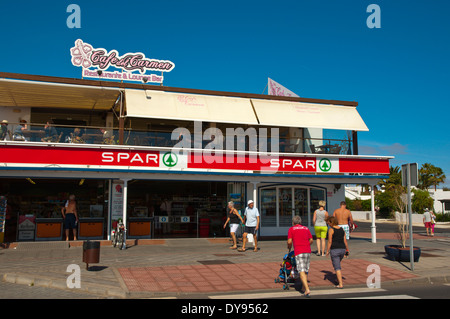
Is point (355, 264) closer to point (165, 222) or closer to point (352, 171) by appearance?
point (352, 171)

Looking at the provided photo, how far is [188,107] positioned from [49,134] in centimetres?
570

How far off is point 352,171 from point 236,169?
5551mm

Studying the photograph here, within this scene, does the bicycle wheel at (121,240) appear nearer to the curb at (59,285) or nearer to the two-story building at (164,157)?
the two-story building at (164,157)

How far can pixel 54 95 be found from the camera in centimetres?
1700

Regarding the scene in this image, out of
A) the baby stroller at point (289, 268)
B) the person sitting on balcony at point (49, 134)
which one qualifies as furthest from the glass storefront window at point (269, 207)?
the baby stroller at point (289, 268)

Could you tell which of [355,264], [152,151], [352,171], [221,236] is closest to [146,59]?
[152,151]

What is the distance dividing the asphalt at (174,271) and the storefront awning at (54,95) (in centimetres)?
616

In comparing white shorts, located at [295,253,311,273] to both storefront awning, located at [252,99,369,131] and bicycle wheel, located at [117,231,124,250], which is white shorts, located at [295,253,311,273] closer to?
bicycle wheel, located at [117,231,124,250]

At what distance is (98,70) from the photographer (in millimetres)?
17125

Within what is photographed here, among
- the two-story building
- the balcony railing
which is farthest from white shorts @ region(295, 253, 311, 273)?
the balcony railing

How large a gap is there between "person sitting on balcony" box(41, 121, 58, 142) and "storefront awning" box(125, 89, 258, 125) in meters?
3.00

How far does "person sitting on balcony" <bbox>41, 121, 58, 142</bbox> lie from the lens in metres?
15.4

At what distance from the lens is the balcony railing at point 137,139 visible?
601 inches
